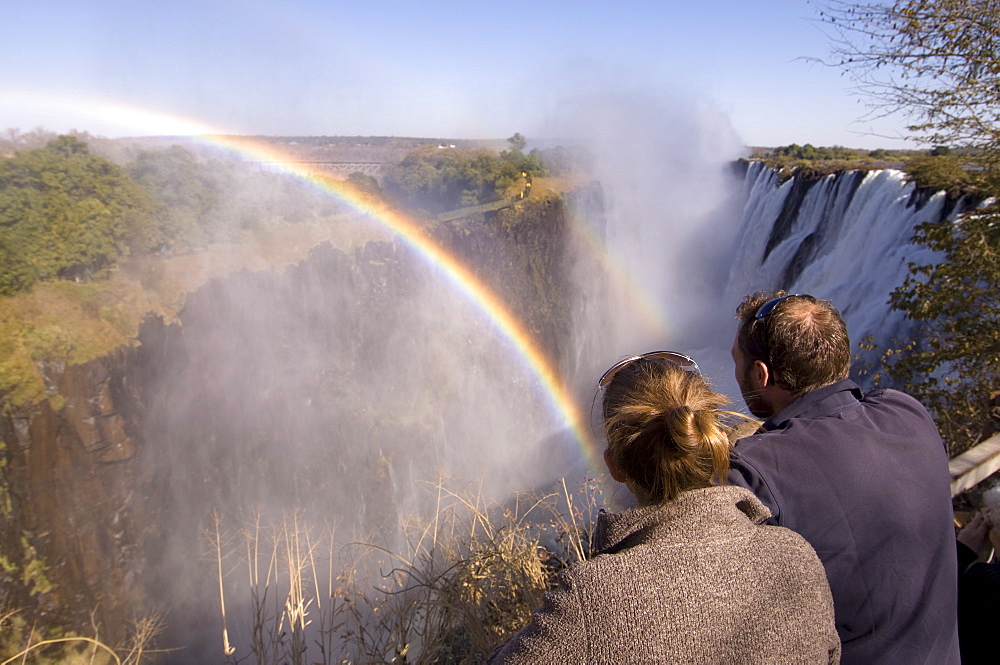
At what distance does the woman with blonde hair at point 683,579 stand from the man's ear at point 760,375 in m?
0.68

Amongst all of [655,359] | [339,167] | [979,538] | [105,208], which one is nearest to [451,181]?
[339,167]

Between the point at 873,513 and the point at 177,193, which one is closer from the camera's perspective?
the point at 873,513

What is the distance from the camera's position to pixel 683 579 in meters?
1.01

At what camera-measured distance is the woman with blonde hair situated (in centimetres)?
99

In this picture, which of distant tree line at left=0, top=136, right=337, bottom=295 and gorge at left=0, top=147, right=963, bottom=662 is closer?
gorge at left=0, top=147, right=963, bottom=662

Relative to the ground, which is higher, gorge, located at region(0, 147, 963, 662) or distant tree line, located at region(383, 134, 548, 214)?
distant tree line, located at region(383, 134, 548, 214)

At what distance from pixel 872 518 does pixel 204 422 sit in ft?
48.7

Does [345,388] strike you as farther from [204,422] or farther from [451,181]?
[451,181]

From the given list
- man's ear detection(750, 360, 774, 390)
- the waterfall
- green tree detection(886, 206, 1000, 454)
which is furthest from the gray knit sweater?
the waterfall

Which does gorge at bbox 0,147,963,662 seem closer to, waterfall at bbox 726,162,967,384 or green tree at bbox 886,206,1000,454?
waterfall at bbox 726,162,967,384

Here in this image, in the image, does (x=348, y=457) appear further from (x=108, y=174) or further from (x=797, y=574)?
(x=797, y=574)

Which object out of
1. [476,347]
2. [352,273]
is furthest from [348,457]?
[476,347]

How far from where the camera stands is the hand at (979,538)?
2256 mm

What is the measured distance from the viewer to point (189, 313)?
1397cm
